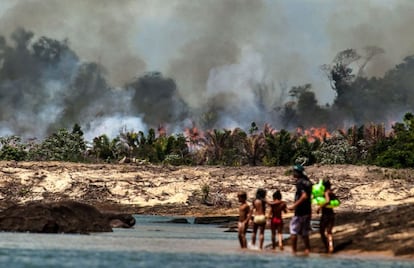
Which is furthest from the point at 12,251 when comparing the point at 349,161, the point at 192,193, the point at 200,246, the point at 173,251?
the point at 349,161

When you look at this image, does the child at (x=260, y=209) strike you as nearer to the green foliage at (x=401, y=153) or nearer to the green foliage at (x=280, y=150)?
the green foliage at (x=401, y=153)

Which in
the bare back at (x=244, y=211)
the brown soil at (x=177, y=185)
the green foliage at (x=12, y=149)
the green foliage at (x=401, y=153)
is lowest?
the bare back at (x=244, y=211)

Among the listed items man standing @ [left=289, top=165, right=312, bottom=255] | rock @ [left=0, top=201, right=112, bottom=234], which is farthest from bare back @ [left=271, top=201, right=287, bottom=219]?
rock @ [left=0, top=201, right=112, bottom=234]

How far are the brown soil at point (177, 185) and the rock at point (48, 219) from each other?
4875 cm

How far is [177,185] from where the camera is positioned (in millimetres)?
107562

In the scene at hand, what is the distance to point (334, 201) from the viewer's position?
3184 cm

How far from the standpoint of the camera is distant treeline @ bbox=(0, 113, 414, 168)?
136m

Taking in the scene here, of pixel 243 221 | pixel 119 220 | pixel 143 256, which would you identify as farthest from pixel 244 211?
pixel 119 220

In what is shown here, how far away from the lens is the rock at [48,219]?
42688mm

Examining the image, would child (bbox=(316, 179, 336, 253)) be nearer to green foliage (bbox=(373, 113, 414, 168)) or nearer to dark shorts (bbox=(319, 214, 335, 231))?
dark shorts (bbox=(319, 214, 335, 231))

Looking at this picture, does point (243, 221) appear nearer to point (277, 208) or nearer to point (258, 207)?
point (258, 207)

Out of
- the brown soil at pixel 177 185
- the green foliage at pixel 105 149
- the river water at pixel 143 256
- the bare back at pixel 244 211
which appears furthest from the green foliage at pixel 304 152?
the bare back at pixel 244 211

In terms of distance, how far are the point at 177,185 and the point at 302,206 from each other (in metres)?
76.9

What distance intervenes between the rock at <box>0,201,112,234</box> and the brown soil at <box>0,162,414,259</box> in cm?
4875
